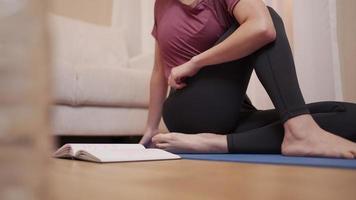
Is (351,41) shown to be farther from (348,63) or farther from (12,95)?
(12,95)

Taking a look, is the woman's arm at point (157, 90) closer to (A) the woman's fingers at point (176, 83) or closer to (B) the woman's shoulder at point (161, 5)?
(B) the woman's shoulder at point (161, 5)

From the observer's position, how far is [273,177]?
0.58 meters

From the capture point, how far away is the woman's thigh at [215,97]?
1.11 metres

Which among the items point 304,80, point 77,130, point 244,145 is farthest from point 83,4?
point 244,145

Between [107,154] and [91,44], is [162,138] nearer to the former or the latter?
[107,154]

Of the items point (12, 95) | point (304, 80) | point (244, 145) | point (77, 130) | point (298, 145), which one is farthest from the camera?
point (304, 80)

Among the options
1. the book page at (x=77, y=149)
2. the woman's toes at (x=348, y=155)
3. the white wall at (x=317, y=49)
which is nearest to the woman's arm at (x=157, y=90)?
the book page at (x=77, y=149)

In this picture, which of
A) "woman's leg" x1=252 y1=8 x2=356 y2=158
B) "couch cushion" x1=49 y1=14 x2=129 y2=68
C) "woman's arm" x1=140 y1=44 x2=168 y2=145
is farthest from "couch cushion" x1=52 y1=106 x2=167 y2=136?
"woman's leg" x1=252 y1=8 x2=356 y2=158

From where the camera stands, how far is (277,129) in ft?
3.50

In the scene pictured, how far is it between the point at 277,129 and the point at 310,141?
14 cm

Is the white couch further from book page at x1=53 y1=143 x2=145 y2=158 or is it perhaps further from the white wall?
the white wall

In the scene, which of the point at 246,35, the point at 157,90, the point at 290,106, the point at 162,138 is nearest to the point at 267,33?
the point at 246,35

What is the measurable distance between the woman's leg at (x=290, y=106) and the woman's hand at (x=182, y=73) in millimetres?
168

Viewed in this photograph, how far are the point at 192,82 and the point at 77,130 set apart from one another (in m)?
0.78
